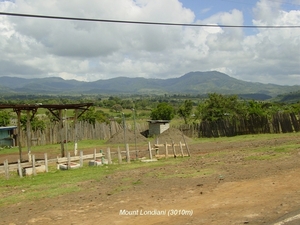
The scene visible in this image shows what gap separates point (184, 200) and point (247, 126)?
2901cm

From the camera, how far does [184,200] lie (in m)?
9.82

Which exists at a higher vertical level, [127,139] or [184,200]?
[184,200]

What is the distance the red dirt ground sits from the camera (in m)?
8.25

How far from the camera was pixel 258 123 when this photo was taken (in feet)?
121

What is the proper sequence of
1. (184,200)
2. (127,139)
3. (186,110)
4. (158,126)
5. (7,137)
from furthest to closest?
(186,110), (158,126), (7,137), (127,139), (184,200)

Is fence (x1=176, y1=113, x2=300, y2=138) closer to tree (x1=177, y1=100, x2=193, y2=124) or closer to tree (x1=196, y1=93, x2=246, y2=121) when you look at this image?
tree (x1=196, y1=93, x2=246, y2=121)

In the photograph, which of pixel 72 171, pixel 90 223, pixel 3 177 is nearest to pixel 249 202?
pixel 90 223

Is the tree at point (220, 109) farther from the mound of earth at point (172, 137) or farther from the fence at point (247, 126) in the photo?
the mound of earth at point (172, 137)

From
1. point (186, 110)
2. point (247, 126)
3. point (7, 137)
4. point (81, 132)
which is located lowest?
point (247, 126)

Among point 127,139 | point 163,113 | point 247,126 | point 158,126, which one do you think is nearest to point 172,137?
point 127,139

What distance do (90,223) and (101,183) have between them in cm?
492

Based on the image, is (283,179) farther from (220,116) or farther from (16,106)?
(220,116)

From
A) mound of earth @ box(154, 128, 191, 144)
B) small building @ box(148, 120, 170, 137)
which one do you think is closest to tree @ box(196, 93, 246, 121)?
small building @ box(148, 120, 170, 137)

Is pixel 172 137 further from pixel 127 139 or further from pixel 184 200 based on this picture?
pixel 184 200
